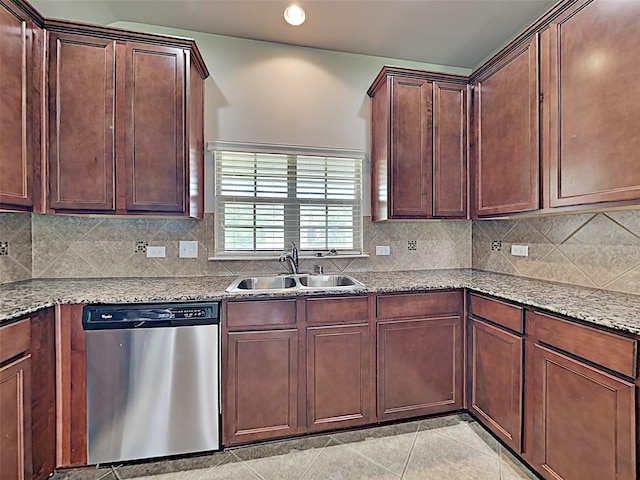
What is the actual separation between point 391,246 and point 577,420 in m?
1.61

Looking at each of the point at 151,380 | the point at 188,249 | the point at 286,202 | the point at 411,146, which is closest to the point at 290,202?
the point at 286,202

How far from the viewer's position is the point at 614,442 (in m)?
1.19

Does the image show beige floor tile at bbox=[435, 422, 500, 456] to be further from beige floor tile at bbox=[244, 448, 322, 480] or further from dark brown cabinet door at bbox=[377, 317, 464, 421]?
beige floor tile at bbox=[244, 448, 322, 480]

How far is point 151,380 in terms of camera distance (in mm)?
1660

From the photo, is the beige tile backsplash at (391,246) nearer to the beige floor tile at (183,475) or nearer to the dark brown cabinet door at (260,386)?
the dark brown cabinet door at (260,386)

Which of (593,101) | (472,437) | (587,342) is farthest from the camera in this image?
(472,437)

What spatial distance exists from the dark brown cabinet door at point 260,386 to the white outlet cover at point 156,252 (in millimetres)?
991

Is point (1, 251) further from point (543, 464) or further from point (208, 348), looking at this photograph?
point (543, 464)

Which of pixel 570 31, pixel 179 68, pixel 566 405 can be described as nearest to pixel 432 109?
pixel 570 31

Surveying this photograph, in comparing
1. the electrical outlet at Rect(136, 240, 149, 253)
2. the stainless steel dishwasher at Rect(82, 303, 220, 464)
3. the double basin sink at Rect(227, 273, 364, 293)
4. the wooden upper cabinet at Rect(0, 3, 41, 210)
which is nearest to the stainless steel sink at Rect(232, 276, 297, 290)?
the double basin sink at Rect(227, 273, 364, 293)

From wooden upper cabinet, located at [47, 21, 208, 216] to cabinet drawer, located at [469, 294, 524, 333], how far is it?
2057mm

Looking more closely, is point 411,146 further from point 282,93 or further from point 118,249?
point 118,249

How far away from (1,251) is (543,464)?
11.2 feet

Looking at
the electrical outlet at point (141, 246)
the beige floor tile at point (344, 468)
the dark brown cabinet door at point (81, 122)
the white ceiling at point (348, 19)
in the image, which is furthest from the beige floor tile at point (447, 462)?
the white ceiling at point (348, 19)
